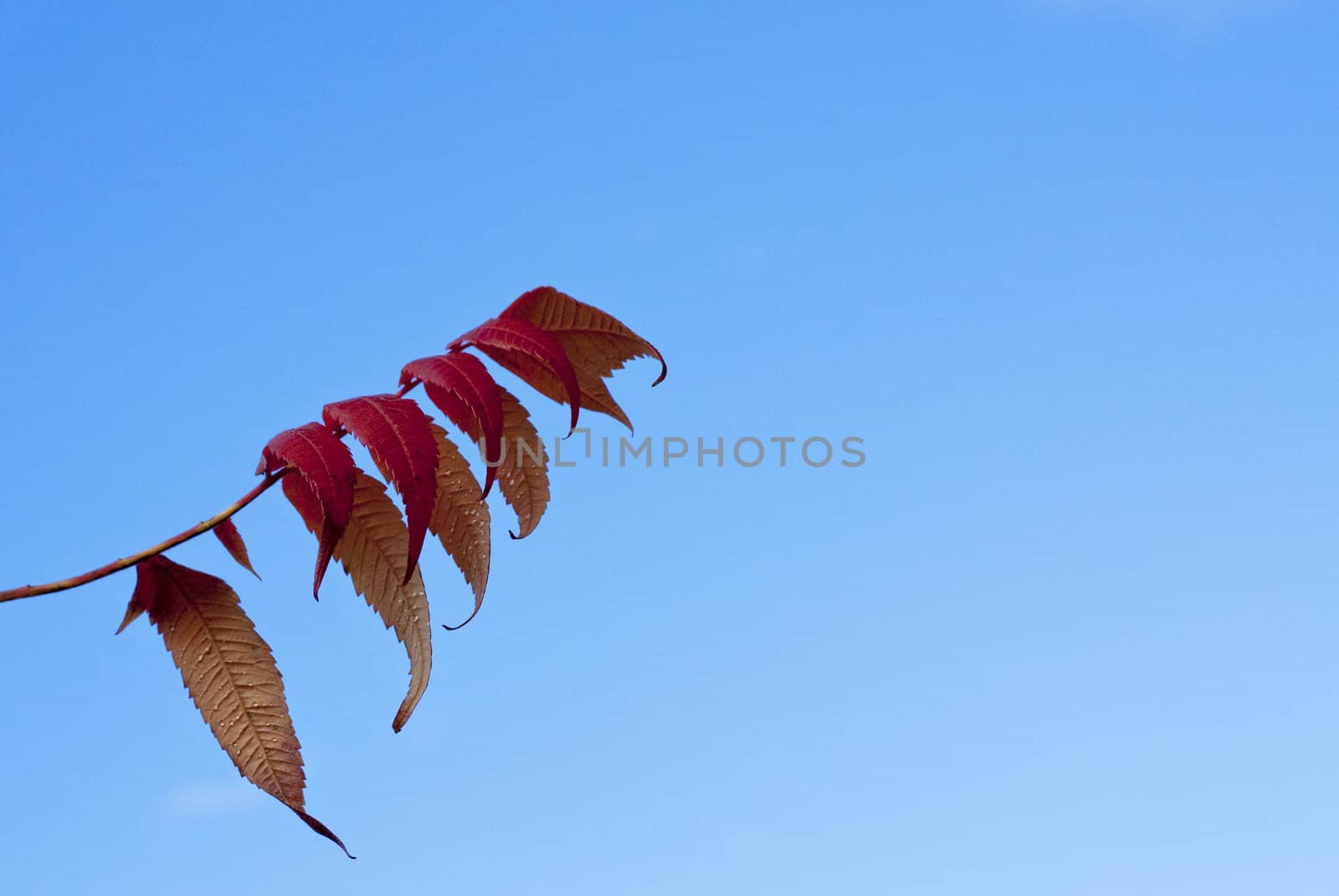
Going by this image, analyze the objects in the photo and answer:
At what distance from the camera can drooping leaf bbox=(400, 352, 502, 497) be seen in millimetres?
2033

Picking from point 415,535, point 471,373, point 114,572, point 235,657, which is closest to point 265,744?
point 235,657

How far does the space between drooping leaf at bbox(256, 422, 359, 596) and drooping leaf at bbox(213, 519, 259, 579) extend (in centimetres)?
35

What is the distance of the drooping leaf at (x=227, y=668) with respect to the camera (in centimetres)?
204

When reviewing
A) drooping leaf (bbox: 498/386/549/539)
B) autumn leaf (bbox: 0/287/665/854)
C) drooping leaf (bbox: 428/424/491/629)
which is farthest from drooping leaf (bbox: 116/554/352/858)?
drooping leaf (bbox: 498/386/549/539)

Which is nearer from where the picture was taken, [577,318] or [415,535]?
[415,535]

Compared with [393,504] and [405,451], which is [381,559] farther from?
[405,451]

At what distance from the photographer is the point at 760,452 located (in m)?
3.55

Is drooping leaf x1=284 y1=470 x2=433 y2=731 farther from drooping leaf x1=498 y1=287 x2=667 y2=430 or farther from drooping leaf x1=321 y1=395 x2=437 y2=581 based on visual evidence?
drooping leaf x1=498 y1=287 x2=667 y2=430

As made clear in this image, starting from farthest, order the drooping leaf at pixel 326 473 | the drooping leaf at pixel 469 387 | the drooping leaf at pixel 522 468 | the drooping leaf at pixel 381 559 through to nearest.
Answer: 1. the drooping leaf at pixel 522 468
2. the drooping leaf at pixel 381 559
3. the drooping leaf at pixel 469 387
4. the drooping leaf at pixel 326 473

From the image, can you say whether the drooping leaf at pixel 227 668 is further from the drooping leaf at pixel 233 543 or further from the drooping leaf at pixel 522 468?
the drooping leaf at pixel 522 468

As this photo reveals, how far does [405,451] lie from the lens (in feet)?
6.23

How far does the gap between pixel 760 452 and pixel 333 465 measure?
184 centimetres

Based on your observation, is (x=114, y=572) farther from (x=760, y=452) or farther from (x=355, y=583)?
(x=760, y=452)

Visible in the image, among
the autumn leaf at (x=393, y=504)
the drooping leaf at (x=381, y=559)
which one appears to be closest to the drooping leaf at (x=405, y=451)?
the autumn leaf at (x=393, y=504)
